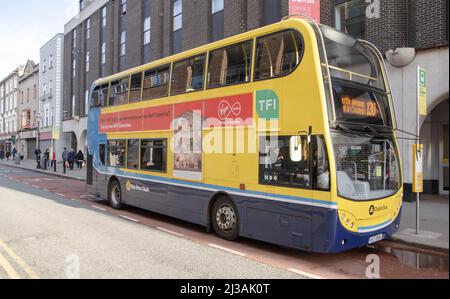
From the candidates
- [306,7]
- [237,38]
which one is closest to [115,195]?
[237,38]

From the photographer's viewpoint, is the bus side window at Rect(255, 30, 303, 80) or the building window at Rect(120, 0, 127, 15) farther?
the building window at Rect(120, 0, 127, 15)

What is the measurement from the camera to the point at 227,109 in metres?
7.18

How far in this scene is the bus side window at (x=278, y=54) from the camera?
605 centimetres

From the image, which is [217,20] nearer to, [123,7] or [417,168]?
[123,7]

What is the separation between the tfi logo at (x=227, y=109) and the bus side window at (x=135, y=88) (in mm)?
3600

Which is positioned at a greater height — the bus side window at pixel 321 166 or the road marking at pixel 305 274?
the bus side window at pixel 321 166

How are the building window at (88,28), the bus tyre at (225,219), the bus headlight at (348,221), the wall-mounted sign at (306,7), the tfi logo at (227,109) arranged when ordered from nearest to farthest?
1. the bus headlight at (348,221)
2. the tfi logo at (227,109)
3. the bus tyre at (225,219)
4. the wall-mounted sign at (306,7)
5. the building window at (88,28)

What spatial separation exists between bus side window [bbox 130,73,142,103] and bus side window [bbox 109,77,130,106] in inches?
11.9

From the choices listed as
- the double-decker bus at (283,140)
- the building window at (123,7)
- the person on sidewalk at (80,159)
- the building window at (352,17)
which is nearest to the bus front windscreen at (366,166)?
the double-decker bus at (283,140)

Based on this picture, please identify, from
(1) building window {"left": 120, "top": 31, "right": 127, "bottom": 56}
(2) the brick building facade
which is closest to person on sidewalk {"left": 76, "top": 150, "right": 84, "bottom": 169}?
(2) the brick building facade

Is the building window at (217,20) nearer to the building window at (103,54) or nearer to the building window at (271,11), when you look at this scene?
the building window at (271,11)

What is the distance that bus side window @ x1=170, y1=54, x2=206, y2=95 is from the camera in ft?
26.2

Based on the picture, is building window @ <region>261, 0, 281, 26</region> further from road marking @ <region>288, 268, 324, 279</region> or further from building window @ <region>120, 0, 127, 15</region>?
building window @ <region>120, 0, 127, 15</region>

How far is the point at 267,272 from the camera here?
5.41m
